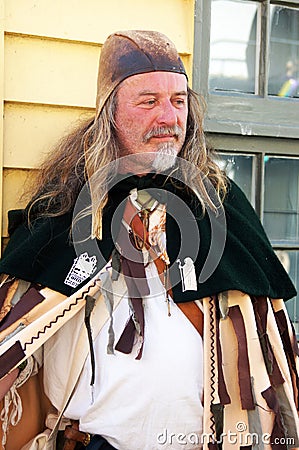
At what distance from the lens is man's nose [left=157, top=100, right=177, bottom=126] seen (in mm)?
1750

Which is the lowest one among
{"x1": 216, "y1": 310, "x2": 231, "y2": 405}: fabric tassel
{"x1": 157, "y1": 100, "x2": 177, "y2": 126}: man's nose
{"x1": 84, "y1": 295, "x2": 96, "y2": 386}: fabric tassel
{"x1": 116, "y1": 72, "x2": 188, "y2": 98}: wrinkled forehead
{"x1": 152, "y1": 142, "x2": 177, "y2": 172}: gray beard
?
{"x1": 216, "y1": 310, "x2": 231, "y2": 405}: fabric tassel

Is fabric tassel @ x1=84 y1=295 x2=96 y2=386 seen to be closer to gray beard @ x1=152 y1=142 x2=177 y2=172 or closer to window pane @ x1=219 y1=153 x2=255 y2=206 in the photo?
gray beard @ x1=152 y1=142 x2=177 y2=172

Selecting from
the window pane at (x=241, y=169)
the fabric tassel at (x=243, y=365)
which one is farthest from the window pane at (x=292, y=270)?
the fabric tassel at (x=243, y=365)

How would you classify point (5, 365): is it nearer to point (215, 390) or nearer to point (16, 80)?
point (215, 390)

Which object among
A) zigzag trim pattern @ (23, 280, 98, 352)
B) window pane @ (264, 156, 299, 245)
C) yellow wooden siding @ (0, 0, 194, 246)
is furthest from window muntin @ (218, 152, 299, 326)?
zigzag trim pattern @ (23, 280, 98, 352)

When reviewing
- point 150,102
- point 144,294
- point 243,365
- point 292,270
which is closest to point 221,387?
point 243,365

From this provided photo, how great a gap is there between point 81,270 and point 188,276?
259 millimetres

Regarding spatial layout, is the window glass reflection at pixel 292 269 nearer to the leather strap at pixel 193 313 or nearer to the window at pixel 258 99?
the window at pixel 258 99

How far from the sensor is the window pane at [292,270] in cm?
242

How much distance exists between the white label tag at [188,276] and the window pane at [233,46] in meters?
0.71

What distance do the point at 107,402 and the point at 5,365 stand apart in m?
0.25

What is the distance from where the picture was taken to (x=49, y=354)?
1854 mm

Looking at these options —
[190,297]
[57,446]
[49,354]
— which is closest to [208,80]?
[190,297]

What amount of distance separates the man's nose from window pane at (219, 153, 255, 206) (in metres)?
0.57
